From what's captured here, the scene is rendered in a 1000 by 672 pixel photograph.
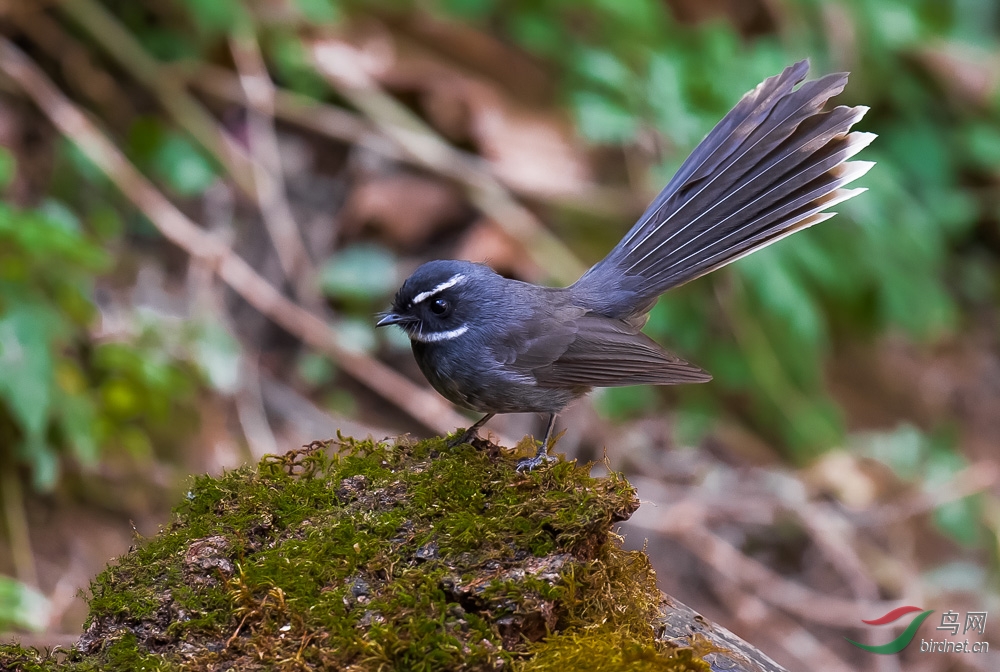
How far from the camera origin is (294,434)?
6.75 m

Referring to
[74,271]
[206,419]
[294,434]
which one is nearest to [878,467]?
[294,434]

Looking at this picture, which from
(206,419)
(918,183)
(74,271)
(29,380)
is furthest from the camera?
(918,183)

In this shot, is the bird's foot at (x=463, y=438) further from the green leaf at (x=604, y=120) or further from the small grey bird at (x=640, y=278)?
the green leaf at (x=604, y=120)

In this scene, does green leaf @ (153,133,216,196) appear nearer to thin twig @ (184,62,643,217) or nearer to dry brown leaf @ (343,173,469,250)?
thin twig @ (184,62,643,217)

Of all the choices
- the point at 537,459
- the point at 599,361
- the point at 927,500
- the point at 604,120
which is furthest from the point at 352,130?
the point at 927,500

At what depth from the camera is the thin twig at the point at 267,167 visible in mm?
7188

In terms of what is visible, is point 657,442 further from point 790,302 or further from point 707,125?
point 707,125

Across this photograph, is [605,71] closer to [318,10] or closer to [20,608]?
[318,10]

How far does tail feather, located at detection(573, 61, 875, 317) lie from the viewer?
4113 mm

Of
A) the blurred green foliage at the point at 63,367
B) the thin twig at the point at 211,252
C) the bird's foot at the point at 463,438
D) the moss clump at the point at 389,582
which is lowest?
the moss clump at the point at 389,582

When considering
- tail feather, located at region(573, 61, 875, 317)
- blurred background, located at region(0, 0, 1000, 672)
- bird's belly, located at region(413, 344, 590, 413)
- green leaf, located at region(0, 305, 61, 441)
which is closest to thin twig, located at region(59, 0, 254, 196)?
blurred background, located at region(0, 0, 1000, 672)

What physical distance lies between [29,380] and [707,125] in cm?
478

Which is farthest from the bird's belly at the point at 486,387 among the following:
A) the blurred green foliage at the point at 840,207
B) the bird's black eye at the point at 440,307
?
the blurred green foliage at the point at 840,207

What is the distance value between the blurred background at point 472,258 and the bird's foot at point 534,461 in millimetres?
3133
